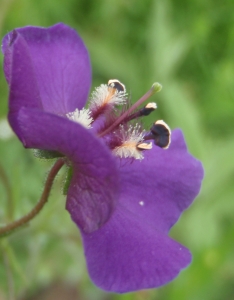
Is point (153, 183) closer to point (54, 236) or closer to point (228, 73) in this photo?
point (54, 236)

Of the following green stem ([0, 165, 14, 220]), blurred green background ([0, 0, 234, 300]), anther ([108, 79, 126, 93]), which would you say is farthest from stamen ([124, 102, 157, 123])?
blurred green background ([0, 0, 234, 300])

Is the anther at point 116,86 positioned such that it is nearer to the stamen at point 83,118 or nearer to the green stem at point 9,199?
the stamen at point 83,118

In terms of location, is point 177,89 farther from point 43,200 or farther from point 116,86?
point 43,200

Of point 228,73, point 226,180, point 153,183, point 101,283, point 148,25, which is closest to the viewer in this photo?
point 101,283

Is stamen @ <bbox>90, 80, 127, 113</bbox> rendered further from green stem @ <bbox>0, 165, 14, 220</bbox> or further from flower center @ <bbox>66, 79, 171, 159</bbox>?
green stem @ <bbox>0, 165, 14, 220</bbox>

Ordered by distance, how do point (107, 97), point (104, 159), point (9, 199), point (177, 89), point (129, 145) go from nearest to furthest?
point (104, 159) → point (129, 145) → point (107, 97) → point (9, 199) → point (177, 89)

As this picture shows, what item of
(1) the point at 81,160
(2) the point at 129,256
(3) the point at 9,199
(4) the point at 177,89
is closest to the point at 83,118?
(1) the point at 81,160

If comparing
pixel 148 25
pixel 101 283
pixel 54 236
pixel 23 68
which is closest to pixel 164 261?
pixel 101 283
